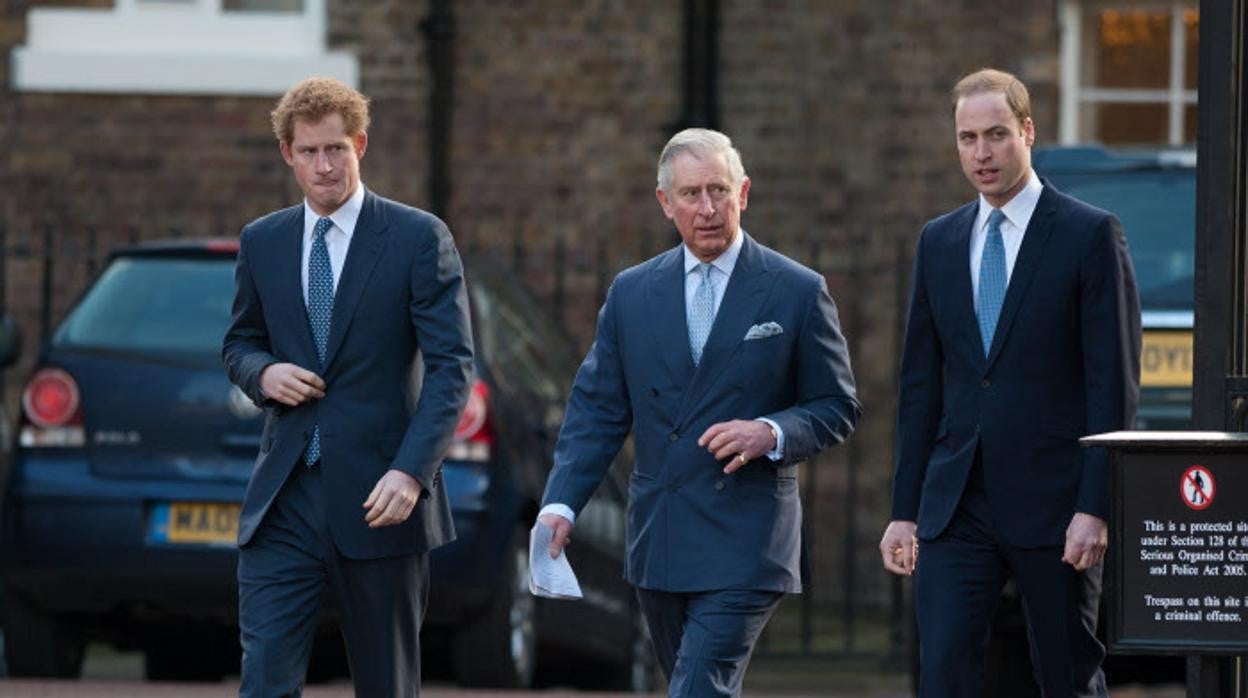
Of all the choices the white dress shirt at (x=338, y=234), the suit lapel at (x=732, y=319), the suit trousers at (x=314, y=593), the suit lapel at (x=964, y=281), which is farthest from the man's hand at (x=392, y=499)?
the suit lapel at (x=964, y=281)

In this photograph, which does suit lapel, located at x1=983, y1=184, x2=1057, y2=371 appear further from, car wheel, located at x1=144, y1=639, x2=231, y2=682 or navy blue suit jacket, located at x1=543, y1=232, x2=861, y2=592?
car wheel, located at x1=144, y1=639, x2=231, y2=682

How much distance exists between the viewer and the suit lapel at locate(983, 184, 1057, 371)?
656 centimetres

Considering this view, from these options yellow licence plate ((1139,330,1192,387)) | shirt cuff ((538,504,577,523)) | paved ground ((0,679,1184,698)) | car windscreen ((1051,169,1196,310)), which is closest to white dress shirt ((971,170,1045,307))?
shirt cuff ((538,504,577,523))

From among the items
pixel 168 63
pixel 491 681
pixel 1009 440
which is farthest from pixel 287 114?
pixel 168 63

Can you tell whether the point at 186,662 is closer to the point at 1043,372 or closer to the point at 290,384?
the point at 290,384

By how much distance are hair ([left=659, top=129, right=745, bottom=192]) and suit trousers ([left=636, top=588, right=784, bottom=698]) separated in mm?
950

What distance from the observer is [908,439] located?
672 centimetres

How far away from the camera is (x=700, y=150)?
21.1 ft

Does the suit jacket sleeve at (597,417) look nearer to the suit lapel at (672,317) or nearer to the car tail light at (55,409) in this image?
the suit lapel at (672,317)

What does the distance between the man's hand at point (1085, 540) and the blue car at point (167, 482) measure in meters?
3.48

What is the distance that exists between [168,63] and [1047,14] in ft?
15.2

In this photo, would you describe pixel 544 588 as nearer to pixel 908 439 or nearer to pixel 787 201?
pixel 908 439

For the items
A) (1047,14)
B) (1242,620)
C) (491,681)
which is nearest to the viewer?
(1242,620)

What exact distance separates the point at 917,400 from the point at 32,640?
14.4 feet
